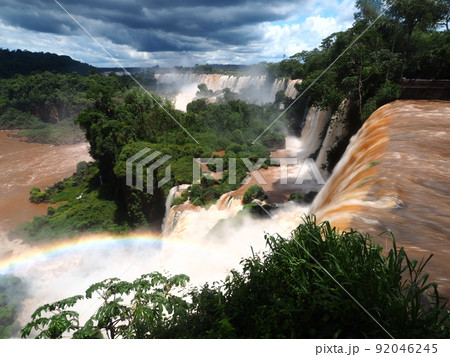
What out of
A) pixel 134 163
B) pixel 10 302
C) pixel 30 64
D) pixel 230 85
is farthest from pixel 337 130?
pixel 30 64

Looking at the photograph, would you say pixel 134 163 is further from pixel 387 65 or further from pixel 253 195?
pixel 387 65

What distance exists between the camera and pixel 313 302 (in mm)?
2471

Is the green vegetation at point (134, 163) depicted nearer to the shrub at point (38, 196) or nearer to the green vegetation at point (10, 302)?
the shrub at point (38, 196)

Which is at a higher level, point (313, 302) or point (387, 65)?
point (387, 65)

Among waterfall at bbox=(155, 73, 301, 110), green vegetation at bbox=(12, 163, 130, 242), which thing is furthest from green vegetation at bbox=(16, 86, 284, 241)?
waterfall at bbox=(155, 73, 301, 110)

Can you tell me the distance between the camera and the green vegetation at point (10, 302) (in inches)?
474

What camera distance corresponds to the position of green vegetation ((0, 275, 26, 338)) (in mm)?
12038

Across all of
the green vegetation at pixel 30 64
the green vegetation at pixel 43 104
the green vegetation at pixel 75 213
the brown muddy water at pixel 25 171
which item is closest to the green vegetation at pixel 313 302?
the green vegetation at pixel 75 213

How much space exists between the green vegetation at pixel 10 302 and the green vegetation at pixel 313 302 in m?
12.1

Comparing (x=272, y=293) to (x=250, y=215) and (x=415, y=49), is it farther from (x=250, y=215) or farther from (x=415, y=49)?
(x=415, y=49)

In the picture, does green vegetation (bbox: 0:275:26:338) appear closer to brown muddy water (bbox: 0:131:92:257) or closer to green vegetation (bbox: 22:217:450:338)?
brown muddy water (bbox: 0:131:92:257)

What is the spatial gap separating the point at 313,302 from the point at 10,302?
1746 cm
